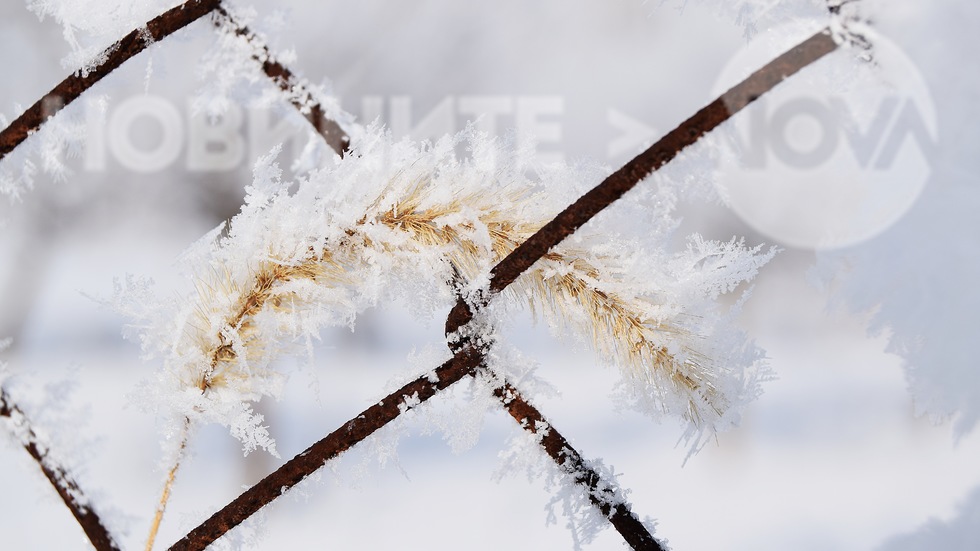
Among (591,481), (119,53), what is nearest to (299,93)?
(119,53)

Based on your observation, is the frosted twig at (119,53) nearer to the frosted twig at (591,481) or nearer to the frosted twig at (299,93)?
the frosted twig at (299,93)

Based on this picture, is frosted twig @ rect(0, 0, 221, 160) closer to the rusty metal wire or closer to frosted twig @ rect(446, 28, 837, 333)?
the rusty metal wire

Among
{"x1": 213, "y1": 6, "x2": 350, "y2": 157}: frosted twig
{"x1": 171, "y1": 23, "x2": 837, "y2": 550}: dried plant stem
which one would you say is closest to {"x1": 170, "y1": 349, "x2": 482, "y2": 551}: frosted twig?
{"x1": 171, "y1": 23, "x2": 837, "y2": 550}: dried plant stem

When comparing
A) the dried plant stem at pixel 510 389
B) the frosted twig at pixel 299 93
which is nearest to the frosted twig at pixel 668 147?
the dried plant stem at pixel 510 389

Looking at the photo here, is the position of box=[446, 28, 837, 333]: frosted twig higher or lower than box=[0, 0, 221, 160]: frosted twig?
lower

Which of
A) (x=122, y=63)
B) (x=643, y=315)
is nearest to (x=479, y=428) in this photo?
(x=643, y=315)
